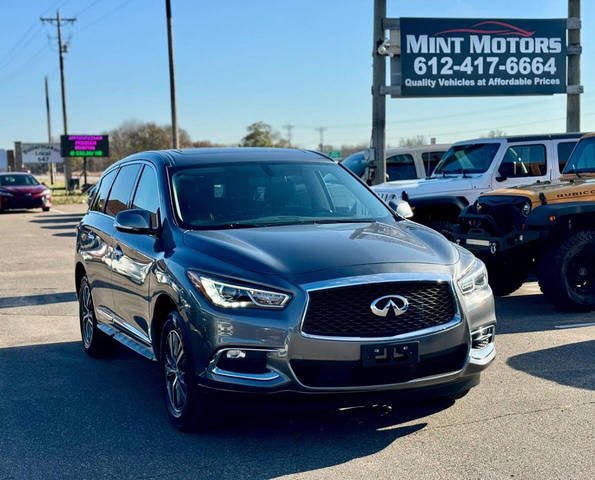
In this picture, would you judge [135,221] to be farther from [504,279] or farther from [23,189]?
[23,189]

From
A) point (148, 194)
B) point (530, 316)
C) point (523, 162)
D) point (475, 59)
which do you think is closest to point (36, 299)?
point (148, 194)

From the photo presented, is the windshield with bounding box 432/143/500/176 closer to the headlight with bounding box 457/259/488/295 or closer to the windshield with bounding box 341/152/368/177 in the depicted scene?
the windshield with bounding box 341/152/368/177

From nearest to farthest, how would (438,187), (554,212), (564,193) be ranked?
(554,212) < (564,193) < (438,187)

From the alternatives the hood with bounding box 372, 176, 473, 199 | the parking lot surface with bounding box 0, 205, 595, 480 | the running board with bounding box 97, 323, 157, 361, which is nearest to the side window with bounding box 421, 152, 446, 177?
the hood with bounding box 372, 176, 473, 199

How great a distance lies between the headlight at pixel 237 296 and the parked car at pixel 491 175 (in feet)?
24.5

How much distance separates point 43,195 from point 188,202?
29.2 meters

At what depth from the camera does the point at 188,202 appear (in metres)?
5.86

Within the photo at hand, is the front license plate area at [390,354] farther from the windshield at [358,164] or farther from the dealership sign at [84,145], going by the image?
the dealership sign at [84,145]

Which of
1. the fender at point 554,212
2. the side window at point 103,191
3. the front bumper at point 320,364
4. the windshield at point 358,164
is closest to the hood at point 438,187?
the fender at point 554,212

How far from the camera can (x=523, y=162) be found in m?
12.1

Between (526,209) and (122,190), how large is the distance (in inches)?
178

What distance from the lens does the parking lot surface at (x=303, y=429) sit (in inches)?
177

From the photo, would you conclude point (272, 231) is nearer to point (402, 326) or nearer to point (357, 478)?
point (402, 326)

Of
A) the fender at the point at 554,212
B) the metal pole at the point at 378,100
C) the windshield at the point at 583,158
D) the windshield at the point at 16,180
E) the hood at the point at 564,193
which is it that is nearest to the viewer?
the fender at the point at 554,212
